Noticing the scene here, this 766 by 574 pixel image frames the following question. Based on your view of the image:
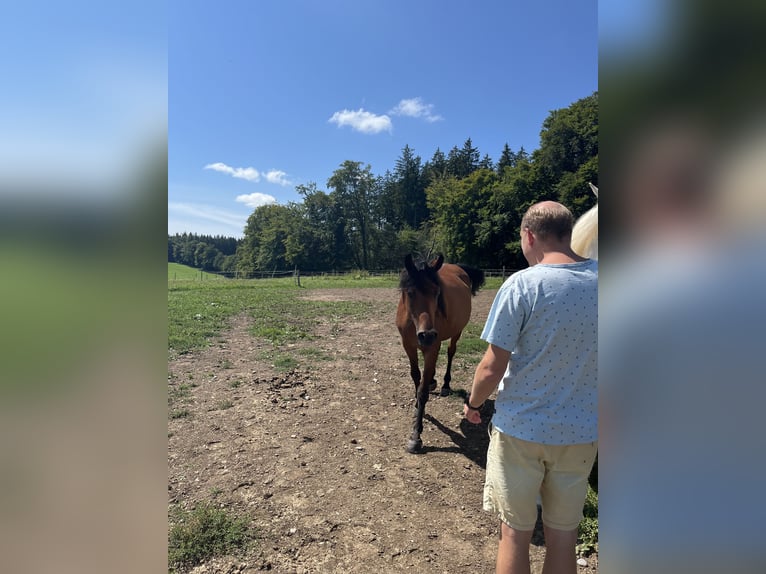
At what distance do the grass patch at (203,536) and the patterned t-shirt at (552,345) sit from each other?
7.12 ft

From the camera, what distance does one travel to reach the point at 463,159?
203 feet

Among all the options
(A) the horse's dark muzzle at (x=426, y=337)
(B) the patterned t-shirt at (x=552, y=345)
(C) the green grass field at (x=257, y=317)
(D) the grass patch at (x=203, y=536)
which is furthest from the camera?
(C) the green grass field at (x=257, y=317)

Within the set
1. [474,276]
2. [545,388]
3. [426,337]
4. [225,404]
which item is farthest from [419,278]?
[474,276]

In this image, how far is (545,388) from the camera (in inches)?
68.1

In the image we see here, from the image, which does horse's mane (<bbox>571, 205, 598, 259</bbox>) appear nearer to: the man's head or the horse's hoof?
the man's head

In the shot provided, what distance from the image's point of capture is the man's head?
1.79 metres

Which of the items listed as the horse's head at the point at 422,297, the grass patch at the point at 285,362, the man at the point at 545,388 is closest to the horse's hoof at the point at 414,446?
the horse's head at the point at 422,297

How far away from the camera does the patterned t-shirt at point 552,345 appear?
1.65m

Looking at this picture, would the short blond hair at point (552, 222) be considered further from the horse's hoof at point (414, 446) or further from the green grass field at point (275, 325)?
the horse's hoof at point (414, 446)

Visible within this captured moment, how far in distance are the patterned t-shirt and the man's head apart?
145mm

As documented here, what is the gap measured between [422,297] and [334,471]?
1.85 metres
